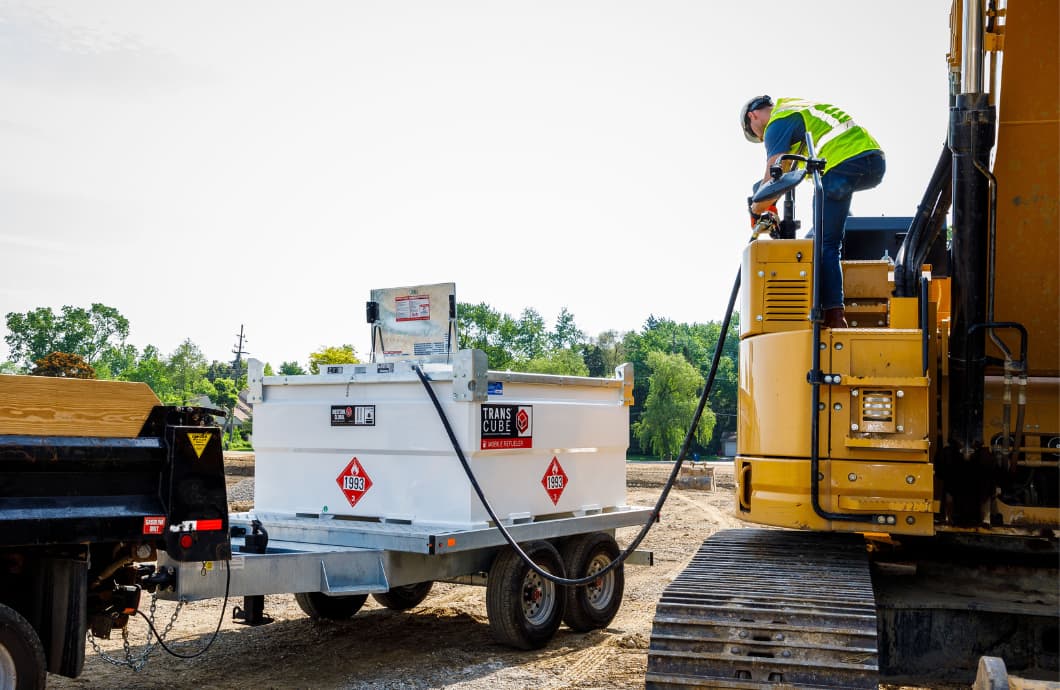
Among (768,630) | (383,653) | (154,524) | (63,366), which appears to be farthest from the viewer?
(63,366)

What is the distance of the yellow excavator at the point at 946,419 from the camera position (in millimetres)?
4996

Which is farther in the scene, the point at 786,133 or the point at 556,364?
the point at 556,364

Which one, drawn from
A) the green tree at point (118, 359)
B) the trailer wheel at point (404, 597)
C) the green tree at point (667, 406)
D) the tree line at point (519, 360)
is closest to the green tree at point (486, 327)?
the tree line at point (519, 360)

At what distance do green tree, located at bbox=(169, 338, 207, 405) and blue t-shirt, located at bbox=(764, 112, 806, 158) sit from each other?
7998 cm

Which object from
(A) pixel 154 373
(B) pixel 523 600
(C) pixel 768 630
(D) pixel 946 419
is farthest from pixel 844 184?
(A) pixel 154 373

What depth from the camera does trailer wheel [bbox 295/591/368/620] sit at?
31.5 ft

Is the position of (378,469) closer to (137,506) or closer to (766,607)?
(137,506)

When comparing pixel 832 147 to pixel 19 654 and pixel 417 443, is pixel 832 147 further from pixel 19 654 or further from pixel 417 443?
A: pixel 19 654

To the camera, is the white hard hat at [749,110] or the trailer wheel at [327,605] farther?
the trailer wheel at [327,605]

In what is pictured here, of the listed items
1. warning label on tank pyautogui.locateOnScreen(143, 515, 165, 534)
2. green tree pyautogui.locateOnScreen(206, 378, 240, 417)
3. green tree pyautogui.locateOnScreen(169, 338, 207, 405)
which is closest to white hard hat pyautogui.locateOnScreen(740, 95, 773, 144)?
warning label on tank pyautogui.locateOnScreen(143, 515, 165, 534)

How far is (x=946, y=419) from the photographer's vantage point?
5.32m

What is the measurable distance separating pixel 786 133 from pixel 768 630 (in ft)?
9.24

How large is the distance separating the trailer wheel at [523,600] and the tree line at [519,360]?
1782 inches

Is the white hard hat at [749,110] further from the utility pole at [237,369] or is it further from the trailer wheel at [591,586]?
the utility pole at [237,369]
